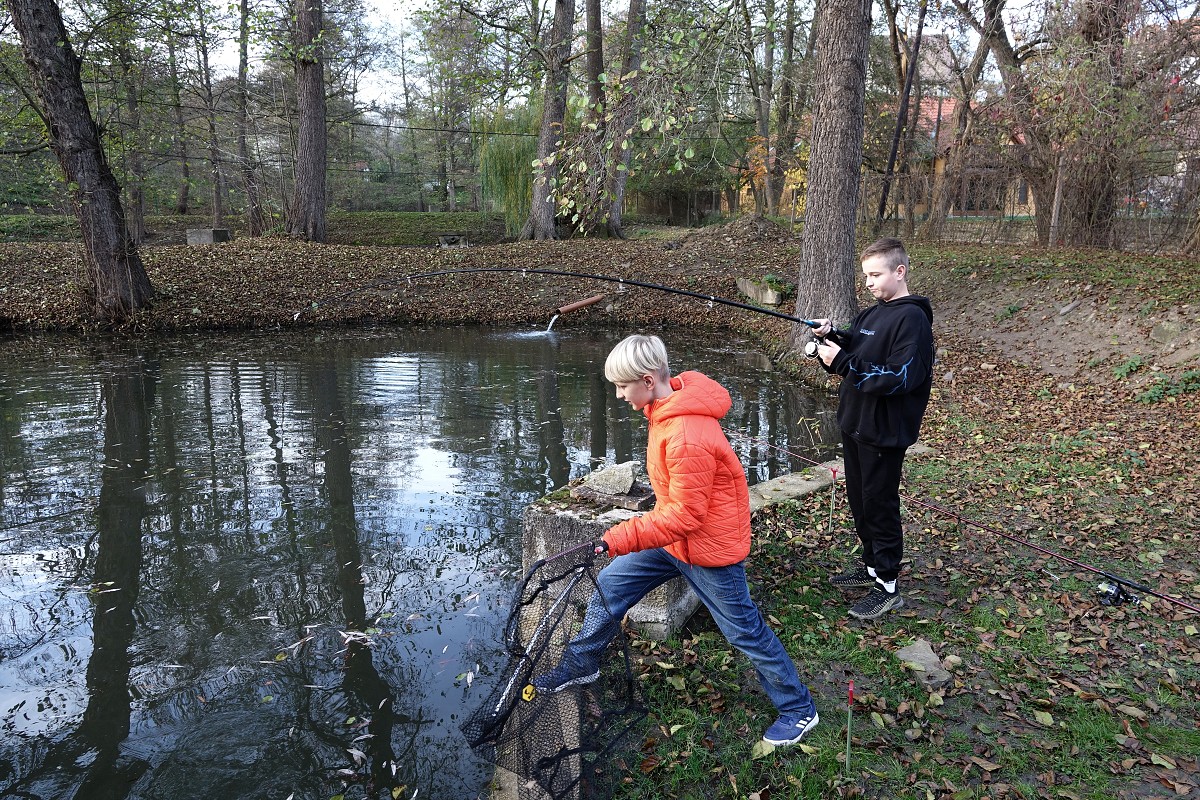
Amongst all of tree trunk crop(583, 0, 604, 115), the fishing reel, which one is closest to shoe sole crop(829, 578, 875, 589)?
the fishing reel

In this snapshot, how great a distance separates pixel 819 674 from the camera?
4.08 metres

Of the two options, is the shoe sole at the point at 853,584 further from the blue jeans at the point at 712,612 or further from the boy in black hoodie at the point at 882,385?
the blue jeans at the point at 712,612

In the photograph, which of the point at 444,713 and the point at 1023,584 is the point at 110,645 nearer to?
the point at 444,713

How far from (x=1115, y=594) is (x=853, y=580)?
1419mm

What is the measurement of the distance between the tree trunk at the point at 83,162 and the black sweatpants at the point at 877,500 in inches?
614

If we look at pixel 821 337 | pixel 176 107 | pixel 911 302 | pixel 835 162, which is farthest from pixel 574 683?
pixel 176 107

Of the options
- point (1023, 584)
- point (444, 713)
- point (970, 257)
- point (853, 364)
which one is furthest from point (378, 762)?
point (970, 257)

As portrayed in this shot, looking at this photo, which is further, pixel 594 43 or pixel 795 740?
pixel 594 43

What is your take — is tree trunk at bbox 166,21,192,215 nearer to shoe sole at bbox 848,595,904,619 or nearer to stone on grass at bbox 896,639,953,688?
shoe sole at bbox 848,595,904,619

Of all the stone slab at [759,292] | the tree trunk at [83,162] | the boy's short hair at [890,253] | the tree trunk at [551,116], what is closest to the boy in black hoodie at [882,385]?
the boy's short hair at [890,253]

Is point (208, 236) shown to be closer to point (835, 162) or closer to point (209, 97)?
point (209, 97)

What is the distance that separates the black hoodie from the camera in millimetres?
4035

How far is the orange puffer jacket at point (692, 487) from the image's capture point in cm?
317

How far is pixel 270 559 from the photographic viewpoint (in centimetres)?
590
